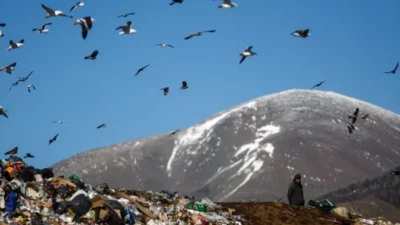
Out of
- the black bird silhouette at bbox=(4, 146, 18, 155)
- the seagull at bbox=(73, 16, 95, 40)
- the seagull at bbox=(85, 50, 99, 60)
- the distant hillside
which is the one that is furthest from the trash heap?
the distant hillside

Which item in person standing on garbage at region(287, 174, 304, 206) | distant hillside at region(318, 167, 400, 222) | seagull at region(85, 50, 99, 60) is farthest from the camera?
distant hillside at region(318, 167, 400, 222)

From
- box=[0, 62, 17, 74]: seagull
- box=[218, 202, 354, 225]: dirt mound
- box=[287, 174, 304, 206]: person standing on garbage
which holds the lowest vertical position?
box=[287, 174, 304, 206]: person standing on garbage

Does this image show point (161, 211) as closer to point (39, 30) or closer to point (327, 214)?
point (327, 214)

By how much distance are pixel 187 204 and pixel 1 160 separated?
16.2 ft

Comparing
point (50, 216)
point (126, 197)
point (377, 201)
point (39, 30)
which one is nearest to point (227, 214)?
point (126, 197)

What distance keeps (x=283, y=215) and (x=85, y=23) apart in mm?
7197

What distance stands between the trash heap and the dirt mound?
479 mm

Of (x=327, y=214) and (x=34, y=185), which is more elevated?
(x=34, y=185)

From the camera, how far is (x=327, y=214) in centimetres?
1705

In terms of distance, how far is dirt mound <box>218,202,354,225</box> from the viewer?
51.8ft

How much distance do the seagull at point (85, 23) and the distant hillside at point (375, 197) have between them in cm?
8289

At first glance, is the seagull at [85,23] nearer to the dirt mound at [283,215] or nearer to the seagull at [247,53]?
the seagull at [247,53]

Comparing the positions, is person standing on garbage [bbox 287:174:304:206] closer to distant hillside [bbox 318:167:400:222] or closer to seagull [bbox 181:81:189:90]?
seagull [bbox 181:81:189:90]

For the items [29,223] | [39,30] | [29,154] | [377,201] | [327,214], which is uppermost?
[39,30]
